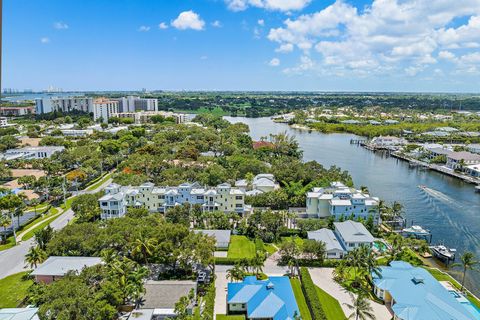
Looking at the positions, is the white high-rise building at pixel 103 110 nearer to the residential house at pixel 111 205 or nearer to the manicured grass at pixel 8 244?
the residential house at pixel 111 205

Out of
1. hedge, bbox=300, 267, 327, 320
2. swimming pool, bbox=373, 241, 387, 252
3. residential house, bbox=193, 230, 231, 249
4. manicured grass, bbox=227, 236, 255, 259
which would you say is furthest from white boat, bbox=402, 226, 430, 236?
residential house, bbox=193, 230, 231, 249

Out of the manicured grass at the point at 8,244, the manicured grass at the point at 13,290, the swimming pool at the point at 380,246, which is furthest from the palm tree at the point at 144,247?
the swimming pool at the point at 380,246

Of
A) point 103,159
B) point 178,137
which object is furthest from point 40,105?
point 103,159

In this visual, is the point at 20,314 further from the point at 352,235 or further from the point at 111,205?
the point at 352,235

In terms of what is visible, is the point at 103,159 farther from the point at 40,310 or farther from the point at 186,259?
the point at 40,310

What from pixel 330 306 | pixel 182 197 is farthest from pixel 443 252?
pixel 182 197

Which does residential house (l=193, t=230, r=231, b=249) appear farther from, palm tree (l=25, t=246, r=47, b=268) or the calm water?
the calm water
